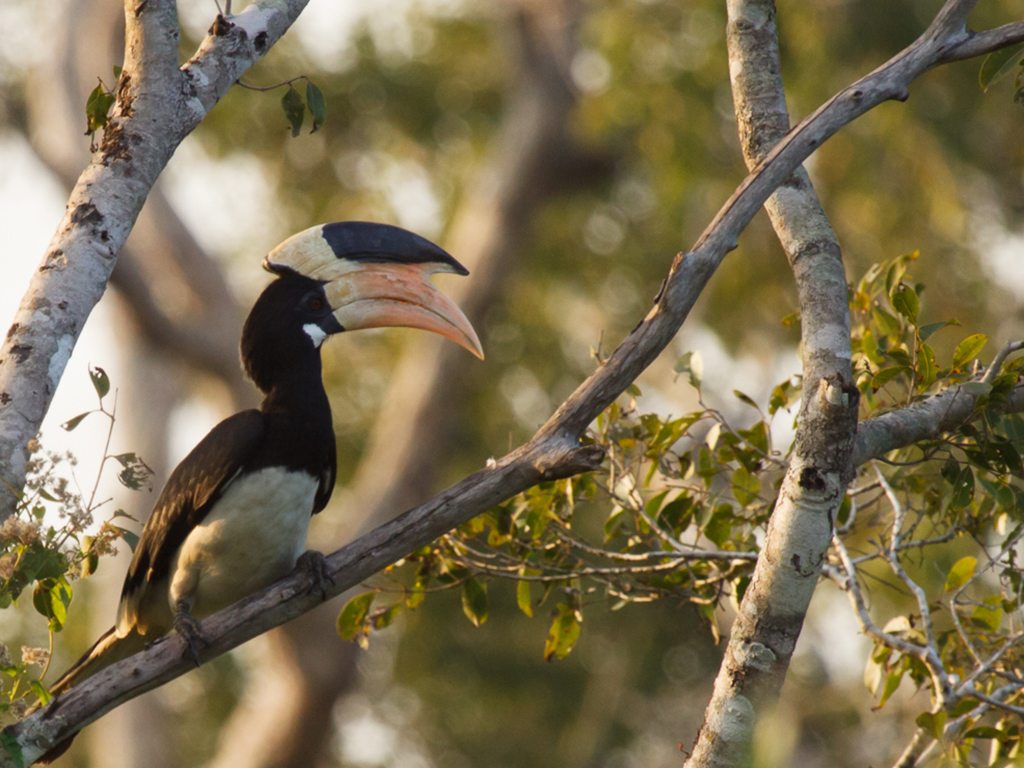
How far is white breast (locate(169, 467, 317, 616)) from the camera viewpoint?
12.2ft

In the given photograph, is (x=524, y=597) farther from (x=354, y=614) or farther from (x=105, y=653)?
(x=105, y=653)

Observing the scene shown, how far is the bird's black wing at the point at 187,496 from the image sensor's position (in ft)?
12.4

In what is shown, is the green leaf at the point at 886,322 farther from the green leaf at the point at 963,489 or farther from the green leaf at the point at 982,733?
the green leaf at the point at 982,733

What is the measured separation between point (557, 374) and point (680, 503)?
31.9 feet

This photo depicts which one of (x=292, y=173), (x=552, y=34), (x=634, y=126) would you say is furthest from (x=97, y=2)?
(x=634, y=126)

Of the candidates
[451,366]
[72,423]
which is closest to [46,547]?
[72,423]

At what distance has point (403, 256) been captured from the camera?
149 inches

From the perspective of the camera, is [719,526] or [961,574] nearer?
[961,574]

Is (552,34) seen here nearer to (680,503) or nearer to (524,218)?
(524,218)

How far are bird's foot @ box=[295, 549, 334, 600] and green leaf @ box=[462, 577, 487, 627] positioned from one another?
1.68ft

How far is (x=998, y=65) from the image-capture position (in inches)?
127

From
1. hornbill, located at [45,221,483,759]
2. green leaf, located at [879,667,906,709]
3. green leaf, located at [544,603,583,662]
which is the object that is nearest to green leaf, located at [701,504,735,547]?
green leaf, located at [544,603,583,662]

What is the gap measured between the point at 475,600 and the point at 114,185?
145 cm

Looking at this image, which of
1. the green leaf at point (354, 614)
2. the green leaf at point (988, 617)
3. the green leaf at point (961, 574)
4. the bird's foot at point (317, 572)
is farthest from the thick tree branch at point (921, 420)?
the green leaf at point (354, 614)
